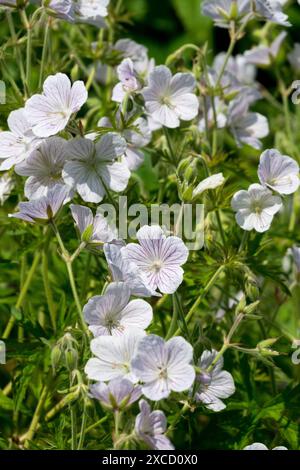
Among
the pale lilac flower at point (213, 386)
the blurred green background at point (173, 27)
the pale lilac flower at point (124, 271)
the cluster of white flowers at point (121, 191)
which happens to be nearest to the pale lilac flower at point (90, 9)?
the cluster of white flowers at point (121, 191)

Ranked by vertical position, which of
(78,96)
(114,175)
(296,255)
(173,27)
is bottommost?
(173,27)

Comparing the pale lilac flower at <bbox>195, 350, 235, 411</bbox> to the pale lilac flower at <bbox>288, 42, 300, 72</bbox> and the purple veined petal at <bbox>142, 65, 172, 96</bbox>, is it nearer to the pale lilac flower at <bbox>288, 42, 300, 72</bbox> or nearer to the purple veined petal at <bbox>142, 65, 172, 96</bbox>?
the purple veined petal at <bbox>142, 65, 172, 96</bbox>

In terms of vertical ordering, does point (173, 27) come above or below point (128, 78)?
below

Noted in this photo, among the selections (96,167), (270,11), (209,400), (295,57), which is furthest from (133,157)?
(295,57)

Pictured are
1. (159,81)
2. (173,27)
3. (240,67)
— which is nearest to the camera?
(159,81)

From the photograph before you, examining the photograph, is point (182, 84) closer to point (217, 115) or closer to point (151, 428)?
point (217, 115)

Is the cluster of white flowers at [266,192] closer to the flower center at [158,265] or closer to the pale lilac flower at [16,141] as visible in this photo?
the flower center at [158,265]
